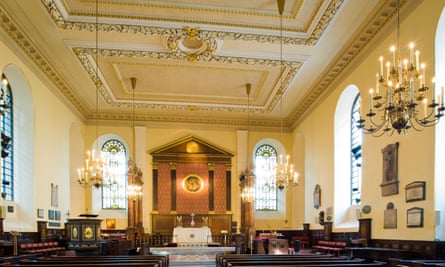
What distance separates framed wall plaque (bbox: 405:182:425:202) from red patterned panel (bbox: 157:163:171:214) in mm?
13044

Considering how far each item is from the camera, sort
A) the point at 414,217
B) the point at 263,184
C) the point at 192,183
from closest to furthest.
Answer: the point at 414,217 → the point at 192,183 → the point at 263,184

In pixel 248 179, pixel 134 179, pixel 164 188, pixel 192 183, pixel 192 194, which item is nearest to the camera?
pixel 134 179

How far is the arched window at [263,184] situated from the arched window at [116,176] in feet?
22.9

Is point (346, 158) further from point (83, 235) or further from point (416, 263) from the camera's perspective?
point (83, 235)

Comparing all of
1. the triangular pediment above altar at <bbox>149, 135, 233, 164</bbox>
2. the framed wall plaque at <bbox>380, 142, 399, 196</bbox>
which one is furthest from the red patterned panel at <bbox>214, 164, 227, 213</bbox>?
the framed wall plaque at <bbox>380, 142, 399, 196</bbox>

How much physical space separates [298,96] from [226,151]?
211 inches

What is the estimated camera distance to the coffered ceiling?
33.5 ft

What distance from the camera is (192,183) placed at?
2042cm

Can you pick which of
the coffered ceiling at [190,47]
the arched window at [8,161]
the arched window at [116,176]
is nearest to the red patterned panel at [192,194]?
the arched window at [116,176]

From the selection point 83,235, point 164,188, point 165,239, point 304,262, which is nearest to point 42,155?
point 83,235

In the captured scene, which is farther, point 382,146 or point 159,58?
point 159,58

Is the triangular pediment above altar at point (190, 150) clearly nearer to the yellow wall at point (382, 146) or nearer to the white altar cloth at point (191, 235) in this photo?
the white altar cloth at point (191, 235)

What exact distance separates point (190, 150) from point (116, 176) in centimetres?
398

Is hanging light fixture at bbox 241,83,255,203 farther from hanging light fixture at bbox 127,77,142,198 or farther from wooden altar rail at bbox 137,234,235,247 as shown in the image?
hanging light fixture at bbox 127,77,142,198
